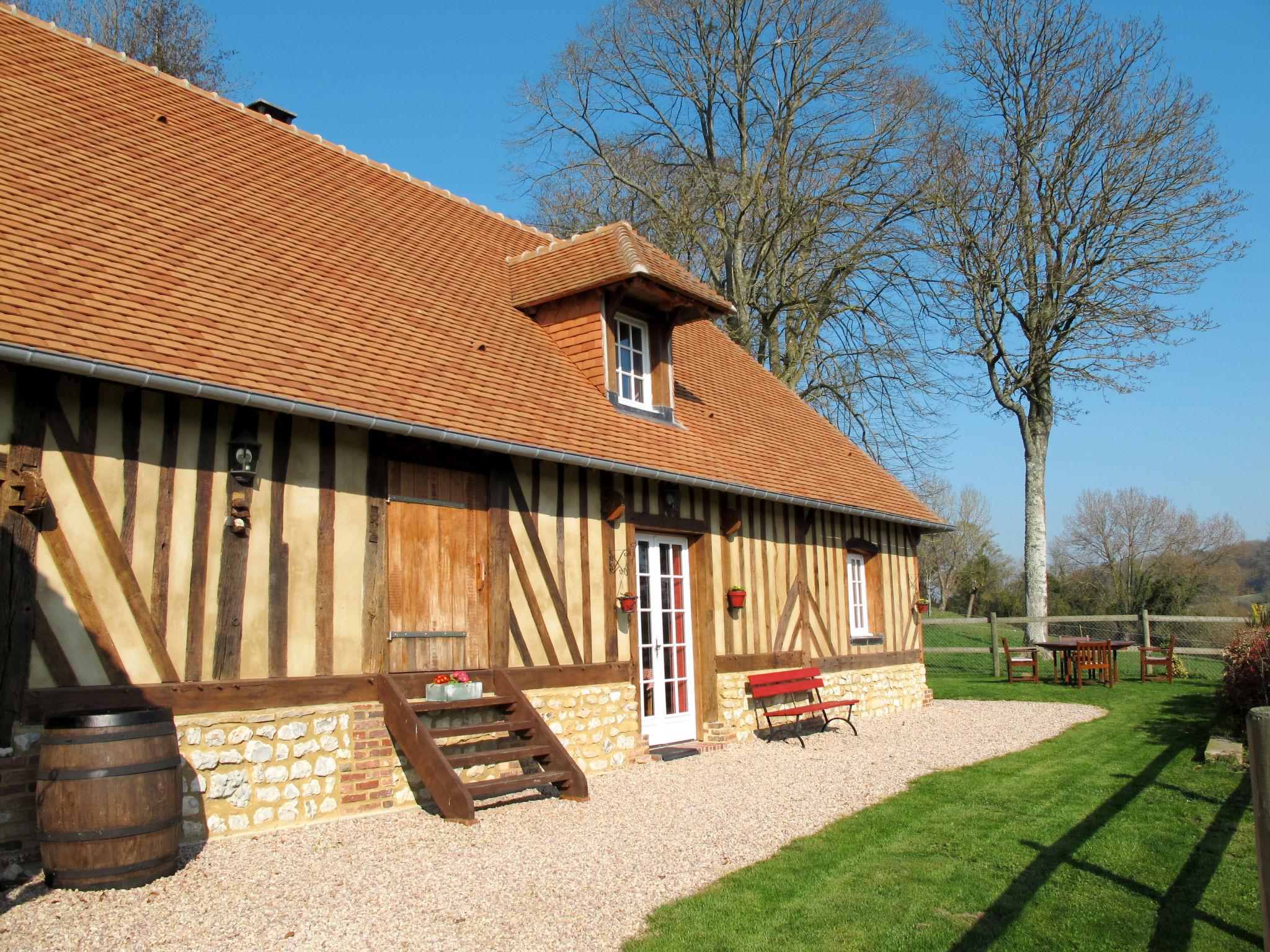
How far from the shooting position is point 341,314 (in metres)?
7.84

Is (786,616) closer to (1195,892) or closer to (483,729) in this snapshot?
(483,729)

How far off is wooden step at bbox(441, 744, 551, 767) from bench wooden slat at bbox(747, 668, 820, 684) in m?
3.80

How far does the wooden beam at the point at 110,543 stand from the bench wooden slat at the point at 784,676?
20.7ft

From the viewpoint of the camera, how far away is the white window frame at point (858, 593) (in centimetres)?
1342

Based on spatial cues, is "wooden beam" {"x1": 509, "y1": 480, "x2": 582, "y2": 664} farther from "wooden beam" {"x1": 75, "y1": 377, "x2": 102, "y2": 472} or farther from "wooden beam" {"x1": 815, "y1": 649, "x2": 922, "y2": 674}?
"wooden beam" {"x1": 815, "y1": 649, "x2": 922, "y2": 674}

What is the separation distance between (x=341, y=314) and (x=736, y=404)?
21.2ft

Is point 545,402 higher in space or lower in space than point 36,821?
Answer: higher

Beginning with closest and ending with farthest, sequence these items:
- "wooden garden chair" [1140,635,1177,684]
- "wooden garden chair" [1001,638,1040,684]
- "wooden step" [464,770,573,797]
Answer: "wooden step" [464,770,573,797], "wooden garden chair" [1140,635,1177,684], "wooden garden chair" [1001,638,1040,684]

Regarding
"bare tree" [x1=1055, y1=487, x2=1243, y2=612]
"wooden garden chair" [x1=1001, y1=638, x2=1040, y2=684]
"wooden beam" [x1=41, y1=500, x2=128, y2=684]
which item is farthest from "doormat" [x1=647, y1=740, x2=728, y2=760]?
"bare tree" [x1=1055, y1=487, x2=1243, y2=612]

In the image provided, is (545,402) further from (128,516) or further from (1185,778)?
(1185,778)

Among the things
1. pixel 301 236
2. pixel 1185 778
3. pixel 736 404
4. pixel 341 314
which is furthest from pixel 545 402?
pixel 1185 778

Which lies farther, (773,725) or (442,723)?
(773,725)

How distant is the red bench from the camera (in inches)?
409

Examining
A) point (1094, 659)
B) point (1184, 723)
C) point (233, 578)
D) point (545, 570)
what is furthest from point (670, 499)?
point (1094, 659)
